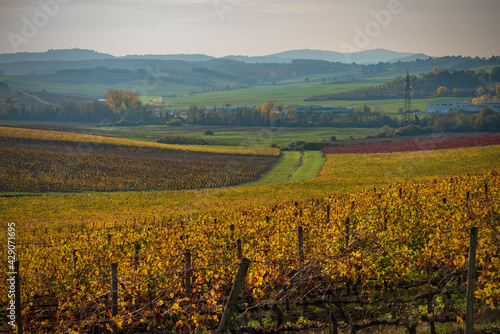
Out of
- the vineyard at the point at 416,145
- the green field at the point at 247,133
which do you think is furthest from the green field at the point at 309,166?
the green field at the point at 247,133

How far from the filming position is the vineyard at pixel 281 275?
28.6 feet

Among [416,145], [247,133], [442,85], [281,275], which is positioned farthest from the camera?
[442,85]

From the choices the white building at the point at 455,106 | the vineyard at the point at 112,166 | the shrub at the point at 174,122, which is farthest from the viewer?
the shrub at the point at 174,122

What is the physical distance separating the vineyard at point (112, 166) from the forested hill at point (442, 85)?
397 ft

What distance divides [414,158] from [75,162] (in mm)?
43528

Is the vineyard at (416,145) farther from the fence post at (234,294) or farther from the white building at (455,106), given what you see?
the fence post at (234,294)

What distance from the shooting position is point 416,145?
75500 millimetres

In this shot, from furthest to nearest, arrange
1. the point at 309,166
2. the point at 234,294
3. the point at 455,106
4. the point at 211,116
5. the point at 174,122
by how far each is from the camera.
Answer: the point at 455,106, the point at 211,116, the point at 174,122, the point at 309,166, the point at 234,294

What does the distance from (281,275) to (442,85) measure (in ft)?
601

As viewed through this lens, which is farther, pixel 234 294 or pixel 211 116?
pixel 211 116

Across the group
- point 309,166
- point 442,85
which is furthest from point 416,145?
point 442,85

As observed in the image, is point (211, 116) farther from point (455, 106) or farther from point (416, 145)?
point (455, 106)

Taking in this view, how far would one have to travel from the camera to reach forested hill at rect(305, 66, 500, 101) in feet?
559

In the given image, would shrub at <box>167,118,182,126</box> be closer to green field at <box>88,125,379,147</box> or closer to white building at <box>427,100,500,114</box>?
green field at <box>88,125,379,147</box>
